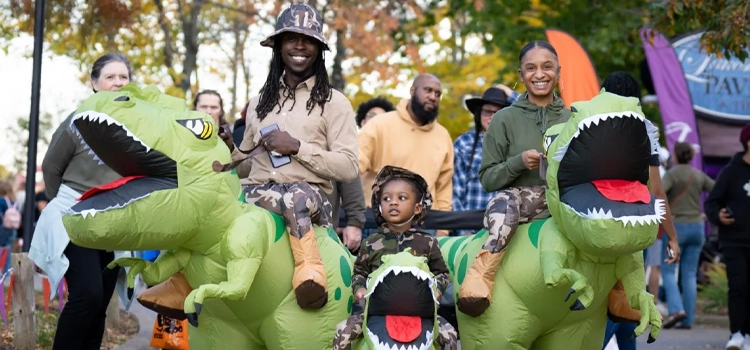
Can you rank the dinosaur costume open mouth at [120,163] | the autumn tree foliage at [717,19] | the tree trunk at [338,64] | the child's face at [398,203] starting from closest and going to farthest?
the dinosaur costume open mouth at [120,163]
the child's face at [398,203]
the autumn tree foliage at [717,19]
the tree trunk at [338,64]

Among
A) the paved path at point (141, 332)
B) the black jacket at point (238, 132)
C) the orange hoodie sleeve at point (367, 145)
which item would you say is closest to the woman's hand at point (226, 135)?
the black jacket at point (238, 132)

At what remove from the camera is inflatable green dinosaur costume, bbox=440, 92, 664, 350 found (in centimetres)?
503

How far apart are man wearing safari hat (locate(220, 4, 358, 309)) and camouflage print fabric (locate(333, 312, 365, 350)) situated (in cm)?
23

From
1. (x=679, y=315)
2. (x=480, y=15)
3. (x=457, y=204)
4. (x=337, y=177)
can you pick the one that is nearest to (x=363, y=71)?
(x=480, y=15)

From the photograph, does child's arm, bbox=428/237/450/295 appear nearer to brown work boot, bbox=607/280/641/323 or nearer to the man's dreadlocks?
brown work boot, bbox=607/280/641/323

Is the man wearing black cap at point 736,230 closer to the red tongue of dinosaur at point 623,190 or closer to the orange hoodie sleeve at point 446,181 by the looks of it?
the orange hoodie sleeve at point 446,181

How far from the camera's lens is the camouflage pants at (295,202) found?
18.3ft

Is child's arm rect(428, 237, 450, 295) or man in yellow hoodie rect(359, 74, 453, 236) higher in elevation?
man in yellow hoodie rect(359, 74, 453, 236)

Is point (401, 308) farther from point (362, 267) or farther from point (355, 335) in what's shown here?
point (362, 267)

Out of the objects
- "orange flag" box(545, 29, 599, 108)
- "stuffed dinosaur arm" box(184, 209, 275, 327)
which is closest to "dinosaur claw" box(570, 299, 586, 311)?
"stuffed dinosaur arm" box(184, 209, 275, 327)

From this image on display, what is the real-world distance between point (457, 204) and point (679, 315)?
162 inches

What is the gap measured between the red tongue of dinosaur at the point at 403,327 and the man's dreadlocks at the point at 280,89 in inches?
54.2

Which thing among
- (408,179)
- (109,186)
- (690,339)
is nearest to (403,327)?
(408,179)

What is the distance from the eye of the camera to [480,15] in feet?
67.5
